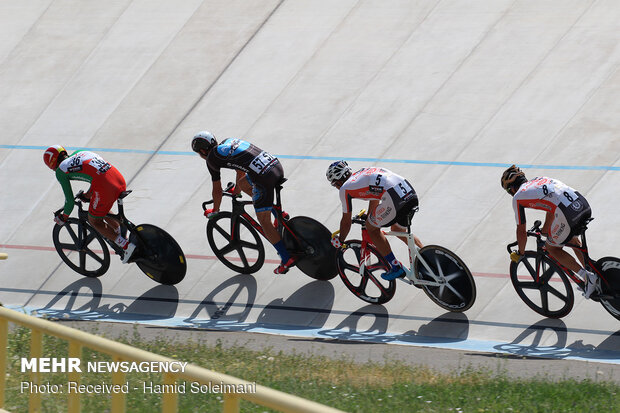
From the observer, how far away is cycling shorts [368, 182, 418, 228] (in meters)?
8.08

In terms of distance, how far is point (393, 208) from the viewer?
8.08m

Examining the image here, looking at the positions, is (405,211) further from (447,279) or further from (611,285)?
(611,285)

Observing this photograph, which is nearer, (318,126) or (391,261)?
(391,261)

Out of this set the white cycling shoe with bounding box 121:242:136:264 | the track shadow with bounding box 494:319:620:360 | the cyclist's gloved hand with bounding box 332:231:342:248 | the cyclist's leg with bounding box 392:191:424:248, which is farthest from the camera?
the white cycling shoe with bounding box 121:242:136:264

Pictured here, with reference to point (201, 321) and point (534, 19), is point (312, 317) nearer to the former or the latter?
point (201, 321)

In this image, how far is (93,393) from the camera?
476 cm

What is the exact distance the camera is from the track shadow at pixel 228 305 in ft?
29.1

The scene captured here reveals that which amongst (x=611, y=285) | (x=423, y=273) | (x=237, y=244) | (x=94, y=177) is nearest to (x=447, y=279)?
(x=423, y=273)

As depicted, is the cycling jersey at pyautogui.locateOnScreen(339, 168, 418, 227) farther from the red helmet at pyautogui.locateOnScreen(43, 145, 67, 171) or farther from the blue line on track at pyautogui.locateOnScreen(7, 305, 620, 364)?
the red helmet at pyautogui.locateOnScreen(43, 145, 67, 171)

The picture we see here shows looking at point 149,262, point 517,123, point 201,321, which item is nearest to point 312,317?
point 201,321

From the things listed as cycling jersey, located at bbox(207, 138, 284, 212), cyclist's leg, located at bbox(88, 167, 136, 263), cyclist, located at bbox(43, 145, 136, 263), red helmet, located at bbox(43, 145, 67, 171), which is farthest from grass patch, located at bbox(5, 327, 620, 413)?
red helmet, located at bbox(43, 145, 67, 171)

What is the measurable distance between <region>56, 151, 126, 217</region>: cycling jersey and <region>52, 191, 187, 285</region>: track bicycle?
13cm

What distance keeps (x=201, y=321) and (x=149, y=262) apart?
1.10 m

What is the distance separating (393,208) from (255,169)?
60.0 inches
